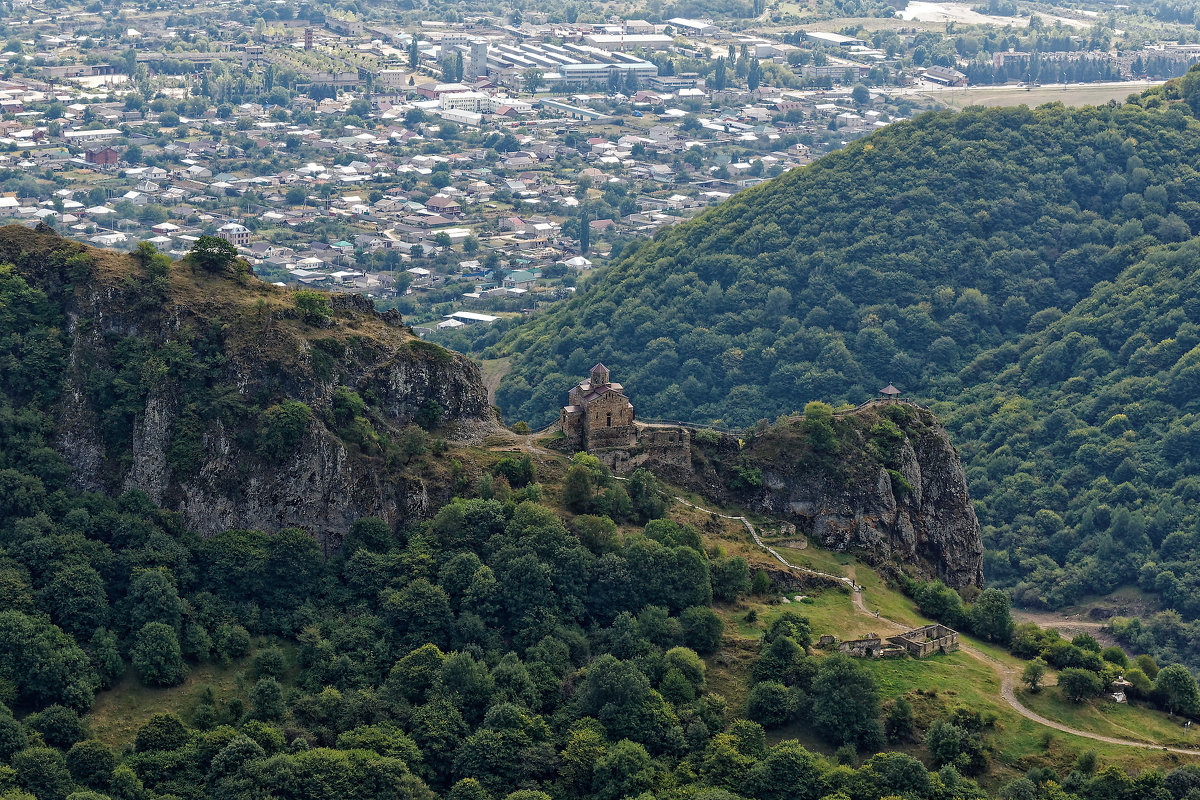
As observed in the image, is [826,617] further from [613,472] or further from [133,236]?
[133,236]

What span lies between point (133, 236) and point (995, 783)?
5189 inches

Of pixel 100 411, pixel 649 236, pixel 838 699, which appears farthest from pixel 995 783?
pixel 649 236

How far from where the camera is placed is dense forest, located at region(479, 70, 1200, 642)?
131875 millimetres

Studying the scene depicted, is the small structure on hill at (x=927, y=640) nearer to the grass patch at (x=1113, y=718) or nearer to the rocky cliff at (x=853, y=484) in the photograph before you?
the grass patch at (x=1113, y=718)

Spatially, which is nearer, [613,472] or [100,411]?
[100,411]

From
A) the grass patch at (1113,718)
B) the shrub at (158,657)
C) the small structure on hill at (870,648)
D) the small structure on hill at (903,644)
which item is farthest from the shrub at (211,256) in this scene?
the grass patch at (1113,718)

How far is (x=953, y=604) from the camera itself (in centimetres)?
9181

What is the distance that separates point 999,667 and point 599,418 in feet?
77.7

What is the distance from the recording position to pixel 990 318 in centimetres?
15388

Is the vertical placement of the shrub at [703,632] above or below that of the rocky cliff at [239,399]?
below

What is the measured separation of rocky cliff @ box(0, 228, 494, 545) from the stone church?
204 inches

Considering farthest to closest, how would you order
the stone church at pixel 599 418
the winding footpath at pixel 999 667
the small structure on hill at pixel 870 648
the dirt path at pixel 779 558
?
the stone church at pixel 599 418, the dirt path at pixel 779 558, the small structure on hill at pixel 870 648, the winding footpath at pixel 999 667

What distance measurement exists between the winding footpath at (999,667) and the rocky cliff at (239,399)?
50.3 feet

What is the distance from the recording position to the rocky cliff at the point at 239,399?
288 ft
